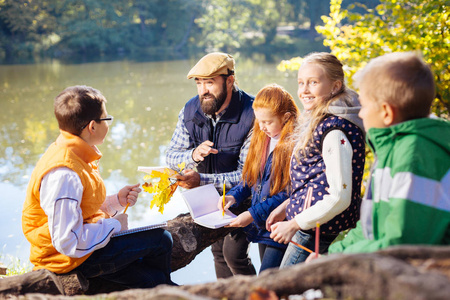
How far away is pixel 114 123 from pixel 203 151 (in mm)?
10290

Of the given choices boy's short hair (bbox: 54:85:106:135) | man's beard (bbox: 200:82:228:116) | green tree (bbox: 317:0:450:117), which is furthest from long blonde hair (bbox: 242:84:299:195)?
green tree (bbox: 317:0:450:117)

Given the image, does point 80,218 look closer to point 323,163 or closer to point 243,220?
point 243,220

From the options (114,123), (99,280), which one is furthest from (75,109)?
(114,123)

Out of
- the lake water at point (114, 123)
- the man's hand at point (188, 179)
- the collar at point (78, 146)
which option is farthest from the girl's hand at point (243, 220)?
the lake water at point (114, 123)

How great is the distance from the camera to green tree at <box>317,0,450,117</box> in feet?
15.1

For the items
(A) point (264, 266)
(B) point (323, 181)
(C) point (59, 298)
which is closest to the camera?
(C) point (59, 298)

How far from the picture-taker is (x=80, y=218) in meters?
2.13

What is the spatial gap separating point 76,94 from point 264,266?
1.36 m

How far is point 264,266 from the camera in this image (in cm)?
256

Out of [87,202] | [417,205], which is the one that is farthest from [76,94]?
[417,205]

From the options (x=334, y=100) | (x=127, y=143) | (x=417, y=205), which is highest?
(x=334, y=100)

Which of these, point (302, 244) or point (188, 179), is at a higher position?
point (188, 179)

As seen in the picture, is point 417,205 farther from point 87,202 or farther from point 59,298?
point 87,202

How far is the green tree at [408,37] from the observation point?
4605mm
